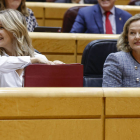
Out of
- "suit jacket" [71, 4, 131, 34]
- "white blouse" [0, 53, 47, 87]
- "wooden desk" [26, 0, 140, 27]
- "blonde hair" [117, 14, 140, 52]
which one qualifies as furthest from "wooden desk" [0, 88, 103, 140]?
"wooden desk" [26, 0, 140, 27]

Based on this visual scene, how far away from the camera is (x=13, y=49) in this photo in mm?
721

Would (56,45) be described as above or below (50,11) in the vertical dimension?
below

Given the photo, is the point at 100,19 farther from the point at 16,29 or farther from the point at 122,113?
the point at 122,113

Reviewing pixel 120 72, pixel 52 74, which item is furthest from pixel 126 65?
pixel 52 74

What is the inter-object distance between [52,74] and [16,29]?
0.58 feet

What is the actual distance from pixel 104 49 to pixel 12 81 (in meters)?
0.30

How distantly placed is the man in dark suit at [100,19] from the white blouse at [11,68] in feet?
1.77

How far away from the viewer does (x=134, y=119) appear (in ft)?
1.68

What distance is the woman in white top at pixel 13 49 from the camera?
0.65 metres

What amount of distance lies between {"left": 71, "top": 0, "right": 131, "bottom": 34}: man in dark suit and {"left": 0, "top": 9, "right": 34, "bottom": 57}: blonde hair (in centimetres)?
48

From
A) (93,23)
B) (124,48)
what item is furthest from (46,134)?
(93,23)

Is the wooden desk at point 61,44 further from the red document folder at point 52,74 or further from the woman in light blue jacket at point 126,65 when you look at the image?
the red document folder at point 52,74

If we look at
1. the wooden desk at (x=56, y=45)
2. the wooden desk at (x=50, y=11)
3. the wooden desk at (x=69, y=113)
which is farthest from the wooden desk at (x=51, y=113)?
the wooden desk at (x=50, y=11)

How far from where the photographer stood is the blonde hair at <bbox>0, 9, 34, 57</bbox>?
27.4 inches
